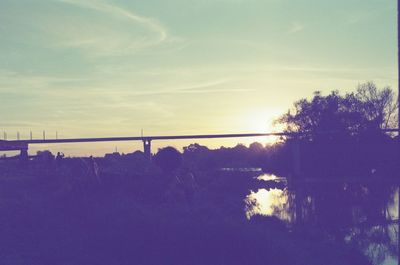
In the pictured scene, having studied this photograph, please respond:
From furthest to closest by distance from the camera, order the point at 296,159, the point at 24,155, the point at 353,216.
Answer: the point at 296,159 < the point at 24,155 < the point at 353,216

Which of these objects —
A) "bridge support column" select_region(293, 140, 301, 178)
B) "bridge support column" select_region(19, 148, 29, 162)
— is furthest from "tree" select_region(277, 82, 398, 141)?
"bridge support column" select_region(19, 148, 29, 162)

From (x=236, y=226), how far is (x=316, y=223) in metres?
10.7

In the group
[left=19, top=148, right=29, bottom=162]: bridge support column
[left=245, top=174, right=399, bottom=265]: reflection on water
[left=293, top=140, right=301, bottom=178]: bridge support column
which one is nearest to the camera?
[left=245, top=174, right=399, bottom=265]: reflection on water

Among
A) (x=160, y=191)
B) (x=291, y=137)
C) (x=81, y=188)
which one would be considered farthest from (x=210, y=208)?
(x=291, y=137)

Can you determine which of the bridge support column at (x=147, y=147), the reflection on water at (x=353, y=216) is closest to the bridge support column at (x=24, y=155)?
the reflection on water at (x=353, y=216)

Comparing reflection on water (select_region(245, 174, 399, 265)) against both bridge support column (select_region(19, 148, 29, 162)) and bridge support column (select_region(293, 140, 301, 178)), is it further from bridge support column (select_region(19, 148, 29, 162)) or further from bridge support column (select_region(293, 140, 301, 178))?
bridge support column (select_region(293, 140, 301, 178))

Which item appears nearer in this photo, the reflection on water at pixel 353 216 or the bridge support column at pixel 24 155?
the reflection on water at pixel 353 216

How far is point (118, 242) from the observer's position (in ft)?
59.8

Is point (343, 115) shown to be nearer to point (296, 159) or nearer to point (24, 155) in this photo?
point (296, 159)

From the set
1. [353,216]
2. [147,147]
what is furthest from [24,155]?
[147,147]

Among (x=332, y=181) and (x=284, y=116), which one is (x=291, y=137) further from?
(x=332, y=181)

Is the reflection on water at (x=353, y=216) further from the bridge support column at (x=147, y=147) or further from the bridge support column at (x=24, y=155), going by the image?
the bridge support column at (x=147, y=147)

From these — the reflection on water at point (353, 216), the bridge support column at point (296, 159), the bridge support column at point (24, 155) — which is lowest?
the reflection on water at point (353, 216)

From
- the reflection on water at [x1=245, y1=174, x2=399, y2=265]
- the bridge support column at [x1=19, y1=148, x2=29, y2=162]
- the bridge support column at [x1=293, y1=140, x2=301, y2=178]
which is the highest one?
the bridge support column at [x1=19, y1=148, x2=29, y2=162]
